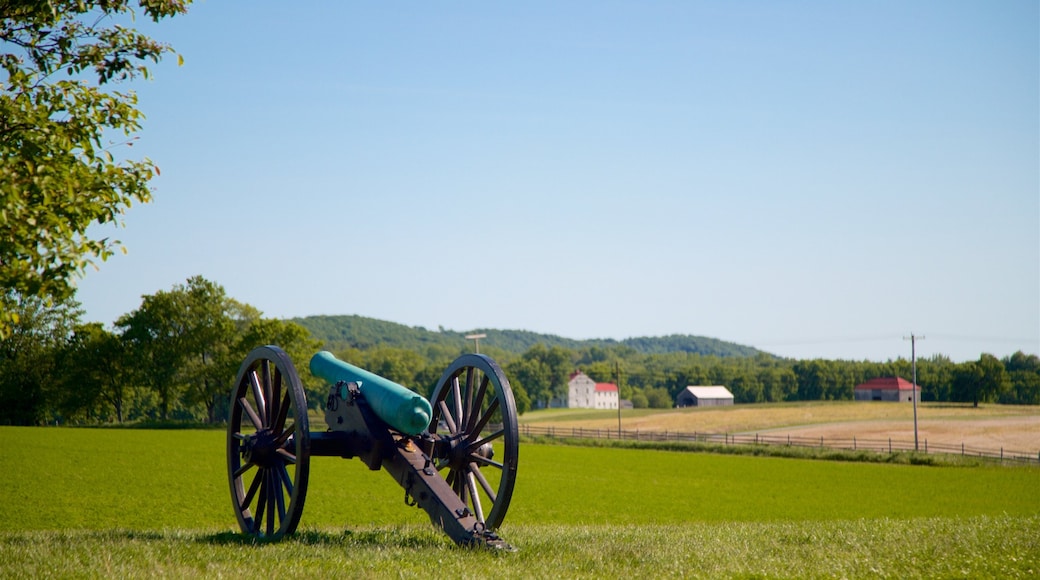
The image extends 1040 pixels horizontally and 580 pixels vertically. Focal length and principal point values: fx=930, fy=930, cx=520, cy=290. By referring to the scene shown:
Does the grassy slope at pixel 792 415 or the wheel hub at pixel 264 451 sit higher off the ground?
the wheel hub at pixel 264 451

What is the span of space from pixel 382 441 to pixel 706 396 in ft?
390

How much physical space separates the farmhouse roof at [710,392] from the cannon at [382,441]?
116971 mm

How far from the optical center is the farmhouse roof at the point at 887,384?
366ft

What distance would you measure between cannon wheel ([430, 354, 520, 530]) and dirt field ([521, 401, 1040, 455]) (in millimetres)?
49501

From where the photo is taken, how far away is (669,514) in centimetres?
2408

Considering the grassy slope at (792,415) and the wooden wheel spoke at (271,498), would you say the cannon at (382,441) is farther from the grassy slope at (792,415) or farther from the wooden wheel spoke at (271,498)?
the grassy slope at (792,415)

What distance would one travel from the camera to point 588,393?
160750 millimetres

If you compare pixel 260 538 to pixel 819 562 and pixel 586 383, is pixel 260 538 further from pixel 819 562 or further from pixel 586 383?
pixel 586 383

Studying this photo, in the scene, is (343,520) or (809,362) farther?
(809,362)

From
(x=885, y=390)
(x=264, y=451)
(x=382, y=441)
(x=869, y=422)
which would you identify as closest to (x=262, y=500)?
(x=264, y=451)

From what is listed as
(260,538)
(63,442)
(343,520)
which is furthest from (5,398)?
(260,538)

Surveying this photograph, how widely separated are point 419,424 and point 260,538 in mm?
2230

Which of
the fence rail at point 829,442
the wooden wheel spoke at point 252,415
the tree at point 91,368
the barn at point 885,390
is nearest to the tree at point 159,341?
the tree at point 91,368

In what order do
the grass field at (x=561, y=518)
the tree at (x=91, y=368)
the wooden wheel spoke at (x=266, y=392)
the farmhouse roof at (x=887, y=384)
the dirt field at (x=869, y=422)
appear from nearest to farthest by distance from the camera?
the grass field at (x=561, y=518) < the wooden wheel spoke at (x=266, y=392) < the dirt field at (x=869, y=422) < the tree at (x=91, y=368) < the farmhouse roof at (x=887, y=384)
